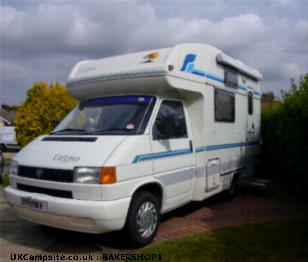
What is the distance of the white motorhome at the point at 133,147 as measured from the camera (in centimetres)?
432

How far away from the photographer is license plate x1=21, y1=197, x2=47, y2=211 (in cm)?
448

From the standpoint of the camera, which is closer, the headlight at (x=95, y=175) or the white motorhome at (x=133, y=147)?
the headlight at (x=95, y=175)

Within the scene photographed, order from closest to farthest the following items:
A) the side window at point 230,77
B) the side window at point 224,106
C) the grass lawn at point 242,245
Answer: the grass lawn at point 242,245 → the side window at point 224,106 → the side window at point 230,77

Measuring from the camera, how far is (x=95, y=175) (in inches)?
167

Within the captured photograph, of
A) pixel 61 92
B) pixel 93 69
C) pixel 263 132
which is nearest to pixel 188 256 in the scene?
pixel 93 69

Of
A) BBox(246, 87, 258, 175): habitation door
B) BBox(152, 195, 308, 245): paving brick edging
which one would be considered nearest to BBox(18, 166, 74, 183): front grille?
BBox(152, 195, 308, 245): paving brick edging

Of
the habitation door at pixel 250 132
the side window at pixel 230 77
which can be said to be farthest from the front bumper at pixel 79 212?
the habitation door at pixel 250 132

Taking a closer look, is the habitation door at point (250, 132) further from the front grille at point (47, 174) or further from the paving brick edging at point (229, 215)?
the front grille at point (47, 174)

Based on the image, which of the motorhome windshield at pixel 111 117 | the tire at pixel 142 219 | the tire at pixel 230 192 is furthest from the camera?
the tire at pixel 230 192

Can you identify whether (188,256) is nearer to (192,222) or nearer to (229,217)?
(192,222)

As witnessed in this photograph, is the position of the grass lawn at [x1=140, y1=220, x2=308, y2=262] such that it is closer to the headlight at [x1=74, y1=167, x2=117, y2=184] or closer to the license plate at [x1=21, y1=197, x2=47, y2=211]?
the headlight at [x1=74, y1=167, x2=117, y2=184]

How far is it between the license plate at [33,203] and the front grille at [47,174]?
1.00 ft

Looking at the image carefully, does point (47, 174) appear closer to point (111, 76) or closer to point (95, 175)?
point (95, 175)

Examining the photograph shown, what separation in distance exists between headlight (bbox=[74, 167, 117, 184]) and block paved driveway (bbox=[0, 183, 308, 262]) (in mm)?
1137
